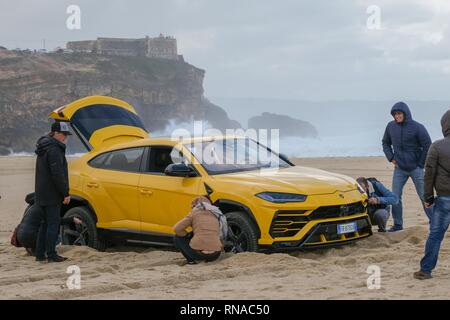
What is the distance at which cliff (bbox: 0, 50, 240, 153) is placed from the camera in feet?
320

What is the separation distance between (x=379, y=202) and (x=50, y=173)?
4.55 meters

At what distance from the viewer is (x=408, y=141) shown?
35.9ft

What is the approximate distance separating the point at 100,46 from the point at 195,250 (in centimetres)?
14652

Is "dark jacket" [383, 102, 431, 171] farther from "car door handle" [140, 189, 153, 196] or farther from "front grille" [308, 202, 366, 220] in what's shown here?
"car door handle" [140, 189, 153, 196]

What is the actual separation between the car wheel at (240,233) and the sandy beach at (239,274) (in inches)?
7.6

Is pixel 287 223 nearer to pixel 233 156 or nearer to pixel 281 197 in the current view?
pixel 281 197

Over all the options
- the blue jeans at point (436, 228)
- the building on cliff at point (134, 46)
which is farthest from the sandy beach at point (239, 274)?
the building on cliff at point (134, 46)

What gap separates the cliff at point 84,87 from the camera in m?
97.7

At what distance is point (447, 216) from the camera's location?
7.43 meters

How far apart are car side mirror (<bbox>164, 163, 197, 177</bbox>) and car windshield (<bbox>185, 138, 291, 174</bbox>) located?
252 millimetres

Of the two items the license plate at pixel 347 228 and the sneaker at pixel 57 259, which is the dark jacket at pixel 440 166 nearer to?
the license plate at pixel 347 228

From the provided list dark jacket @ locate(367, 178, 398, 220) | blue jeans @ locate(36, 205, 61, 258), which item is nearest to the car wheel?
blue jeans @ locate(36, 205, 61, 258)

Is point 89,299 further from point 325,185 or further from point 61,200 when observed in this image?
point 325,185

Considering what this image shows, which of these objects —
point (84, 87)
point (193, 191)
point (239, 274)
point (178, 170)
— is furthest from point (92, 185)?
point (84, 87)
